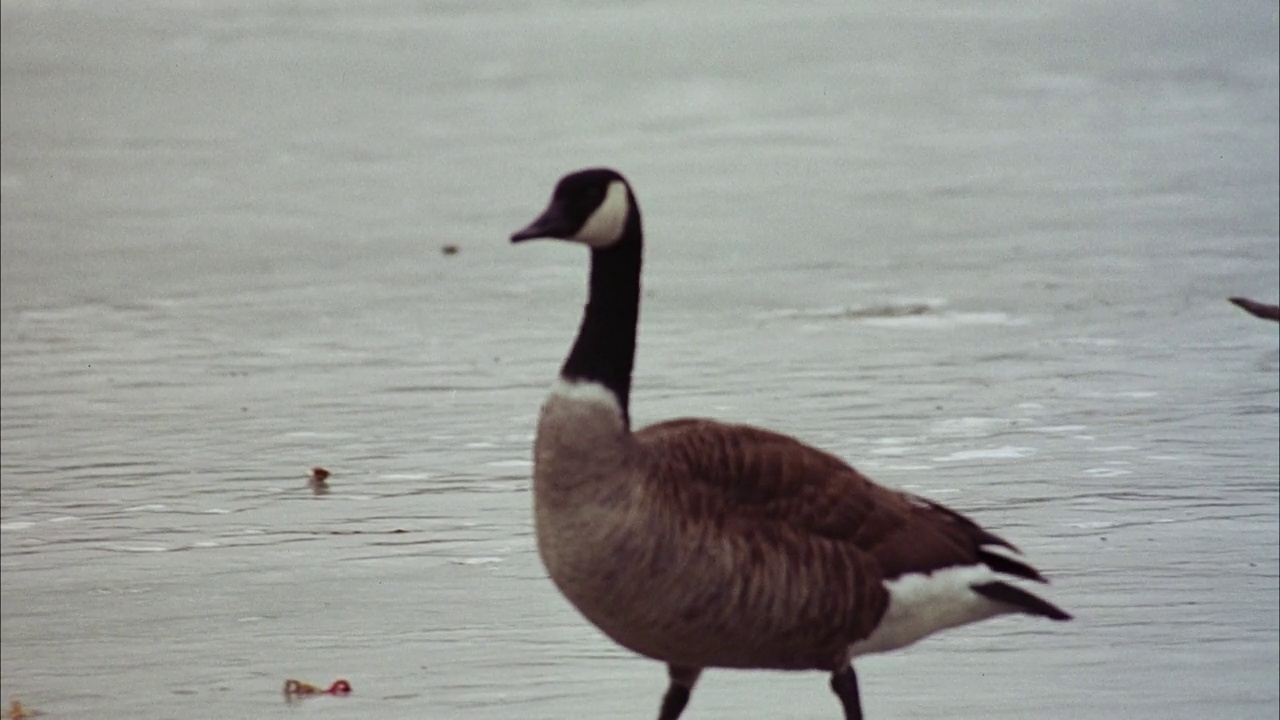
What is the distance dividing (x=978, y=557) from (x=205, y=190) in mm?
12238

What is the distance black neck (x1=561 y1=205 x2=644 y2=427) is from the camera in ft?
20.5

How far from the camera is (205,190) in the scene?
59.5 feet

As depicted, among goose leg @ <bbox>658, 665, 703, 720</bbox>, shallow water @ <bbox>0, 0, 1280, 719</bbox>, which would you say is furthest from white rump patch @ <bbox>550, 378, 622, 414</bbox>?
shallow water @ <bbox>0, 0, 1280, 719</bbox>

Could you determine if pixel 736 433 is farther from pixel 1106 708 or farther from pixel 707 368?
pixel 707 368

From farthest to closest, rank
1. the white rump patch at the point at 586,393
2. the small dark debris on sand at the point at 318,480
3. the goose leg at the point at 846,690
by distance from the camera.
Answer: the small dark debris on sand at the point at 318,480 < the goose leg at the point at 846,690 < the white rump patch at the point at 586,393

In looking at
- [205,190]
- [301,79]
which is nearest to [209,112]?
[301,79]

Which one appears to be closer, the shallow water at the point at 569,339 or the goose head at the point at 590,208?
the goose head at the point at 590,208

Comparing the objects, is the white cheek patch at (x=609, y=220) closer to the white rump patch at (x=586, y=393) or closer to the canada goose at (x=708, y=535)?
the canada goose at (x=708, y=535)

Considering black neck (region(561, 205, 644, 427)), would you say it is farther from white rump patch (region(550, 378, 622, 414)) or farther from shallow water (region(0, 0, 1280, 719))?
shallow water (region(0, 0, 1280, 719))

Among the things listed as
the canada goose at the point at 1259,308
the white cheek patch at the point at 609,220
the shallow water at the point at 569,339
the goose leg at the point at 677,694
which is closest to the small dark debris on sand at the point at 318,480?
the shallow water at the point at 569,339

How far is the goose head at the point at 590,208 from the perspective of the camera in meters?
6.26

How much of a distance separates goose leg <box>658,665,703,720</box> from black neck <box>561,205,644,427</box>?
691mm

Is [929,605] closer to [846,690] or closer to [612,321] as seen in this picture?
[846,690]

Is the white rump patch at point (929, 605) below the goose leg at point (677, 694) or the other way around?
the other way around
